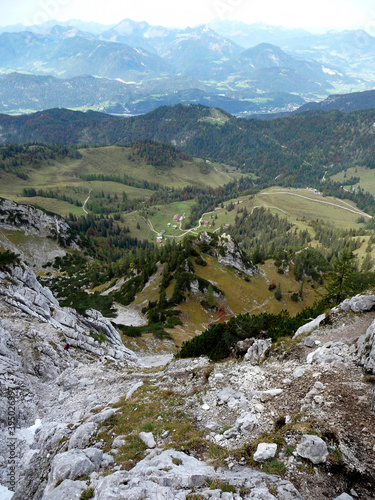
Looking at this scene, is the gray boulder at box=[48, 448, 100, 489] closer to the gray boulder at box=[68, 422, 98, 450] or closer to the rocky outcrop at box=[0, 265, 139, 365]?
the gray boulder at box=[68, 422, 98, 450]

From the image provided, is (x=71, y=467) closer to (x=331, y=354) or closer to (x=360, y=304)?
(x=331, y=354)

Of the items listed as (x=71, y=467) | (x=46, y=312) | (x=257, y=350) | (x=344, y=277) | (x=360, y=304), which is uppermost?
(x=360, y=304)

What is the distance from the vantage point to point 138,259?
140875 mm

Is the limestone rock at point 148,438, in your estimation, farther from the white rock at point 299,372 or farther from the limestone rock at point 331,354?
the limestone rock at point 331,354

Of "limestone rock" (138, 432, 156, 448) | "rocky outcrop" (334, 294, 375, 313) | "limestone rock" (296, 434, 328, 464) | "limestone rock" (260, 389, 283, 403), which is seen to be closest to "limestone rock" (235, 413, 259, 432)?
"limestone rock" (260, 389, 283, 403)

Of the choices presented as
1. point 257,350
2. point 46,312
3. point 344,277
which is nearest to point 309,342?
point 257,350

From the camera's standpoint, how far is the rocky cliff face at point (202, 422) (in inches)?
460

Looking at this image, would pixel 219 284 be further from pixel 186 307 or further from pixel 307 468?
pixel 307 468

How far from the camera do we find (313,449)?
12031mm

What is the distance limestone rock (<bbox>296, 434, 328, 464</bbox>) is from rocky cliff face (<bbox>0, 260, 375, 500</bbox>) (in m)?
0.04

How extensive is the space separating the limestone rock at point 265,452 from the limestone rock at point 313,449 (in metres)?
1.12

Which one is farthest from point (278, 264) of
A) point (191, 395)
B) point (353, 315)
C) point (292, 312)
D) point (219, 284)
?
point (191, 395)

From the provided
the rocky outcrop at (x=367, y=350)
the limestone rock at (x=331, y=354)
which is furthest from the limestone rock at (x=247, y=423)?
the rocky outcrop at (x=367, y=350)

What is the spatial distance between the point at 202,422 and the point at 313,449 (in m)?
7.92
